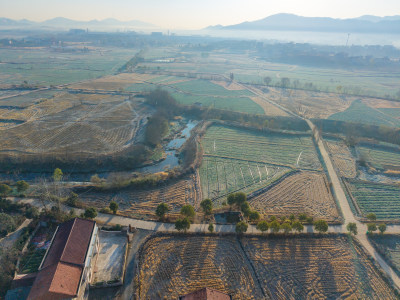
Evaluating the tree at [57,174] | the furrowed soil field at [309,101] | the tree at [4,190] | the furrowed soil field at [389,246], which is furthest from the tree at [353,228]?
the tree at [4,190]

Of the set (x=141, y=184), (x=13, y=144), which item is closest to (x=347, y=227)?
(x=141, y=184)

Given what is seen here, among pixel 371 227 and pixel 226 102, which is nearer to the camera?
pixel 371 227

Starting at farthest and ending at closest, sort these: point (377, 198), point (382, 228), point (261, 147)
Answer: point (261, 147), point (377, 198), point (382, 228)

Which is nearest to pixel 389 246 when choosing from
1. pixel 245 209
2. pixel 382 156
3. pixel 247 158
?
pixel 245 209

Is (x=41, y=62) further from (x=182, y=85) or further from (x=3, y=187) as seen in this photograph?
(x=3, y=187)

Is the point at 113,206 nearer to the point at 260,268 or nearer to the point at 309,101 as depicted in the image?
the point at 260,268

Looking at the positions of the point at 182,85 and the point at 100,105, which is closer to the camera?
the point at 100,105
